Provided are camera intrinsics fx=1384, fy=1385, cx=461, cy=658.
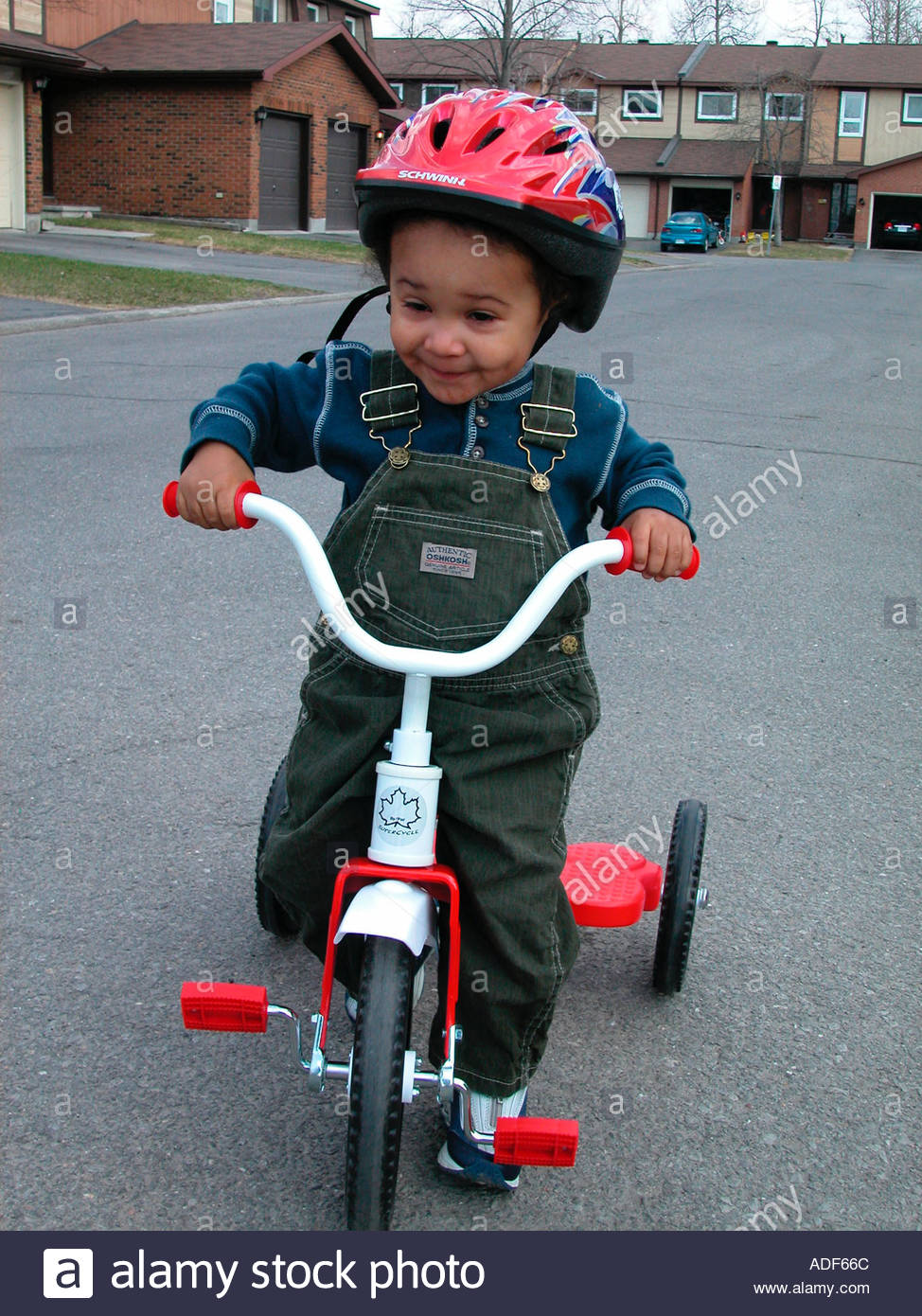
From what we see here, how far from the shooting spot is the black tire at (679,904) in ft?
9.57

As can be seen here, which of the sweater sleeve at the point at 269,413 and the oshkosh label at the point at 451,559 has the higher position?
the sweater sleeve at the point at 269,413

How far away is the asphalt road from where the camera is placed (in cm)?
241

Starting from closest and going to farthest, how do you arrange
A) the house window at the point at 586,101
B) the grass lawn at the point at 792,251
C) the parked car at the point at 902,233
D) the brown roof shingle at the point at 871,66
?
the grass lawn at the point at 792,251, the house window at the point at 586,101, the parked car at the point at 902,233, the brown roof shingle at the point at 871,66

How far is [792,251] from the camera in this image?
4612cm

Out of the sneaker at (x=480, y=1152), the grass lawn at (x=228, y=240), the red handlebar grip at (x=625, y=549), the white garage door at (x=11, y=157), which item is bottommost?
the sneaker at (x=480, y=1152)

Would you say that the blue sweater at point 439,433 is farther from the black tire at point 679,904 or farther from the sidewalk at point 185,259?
the sidewalk at point 185,259

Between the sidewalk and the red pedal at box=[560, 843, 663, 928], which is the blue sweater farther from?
the sidewalk

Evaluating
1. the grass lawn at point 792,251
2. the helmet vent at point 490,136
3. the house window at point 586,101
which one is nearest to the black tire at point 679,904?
the helmet vent at point 490,136

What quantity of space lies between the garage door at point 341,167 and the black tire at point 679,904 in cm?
3362

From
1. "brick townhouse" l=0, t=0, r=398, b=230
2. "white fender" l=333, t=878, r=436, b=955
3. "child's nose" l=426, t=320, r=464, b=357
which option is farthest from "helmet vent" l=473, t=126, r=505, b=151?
"brick townhouse" l=0, t=0, r=398, b=230

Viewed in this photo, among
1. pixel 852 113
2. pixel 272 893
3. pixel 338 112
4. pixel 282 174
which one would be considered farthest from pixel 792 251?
pixel 272 893

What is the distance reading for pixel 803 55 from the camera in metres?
58.3
